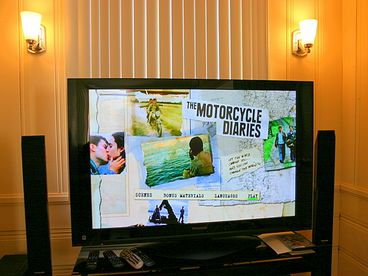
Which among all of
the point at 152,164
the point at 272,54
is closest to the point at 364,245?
the point at 272,54

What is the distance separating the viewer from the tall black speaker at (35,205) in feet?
4.89

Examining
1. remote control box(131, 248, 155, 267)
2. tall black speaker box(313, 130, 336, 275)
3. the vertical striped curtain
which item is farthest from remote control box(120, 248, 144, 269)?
the vertical striped curtain

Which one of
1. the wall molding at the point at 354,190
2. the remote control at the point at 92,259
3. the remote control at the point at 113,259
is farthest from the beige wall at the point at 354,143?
the remote control at the point at 92,259

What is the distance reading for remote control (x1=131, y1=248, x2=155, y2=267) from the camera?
1.54 metres

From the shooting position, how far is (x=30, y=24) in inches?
72.7

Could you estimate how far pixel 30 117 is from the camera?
78.5 inches

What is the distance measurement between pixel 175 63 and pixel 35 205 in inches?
48.1

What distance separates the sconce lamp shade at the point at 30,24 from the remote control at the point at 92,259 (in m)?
1.29

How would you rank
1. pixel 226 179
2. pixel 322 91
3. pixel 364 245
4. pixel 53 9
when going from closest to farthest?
pixel 226 179, pixel 53 9, pixel 364 245, pixel 322 91

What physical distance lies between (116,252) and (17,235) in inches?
30.6

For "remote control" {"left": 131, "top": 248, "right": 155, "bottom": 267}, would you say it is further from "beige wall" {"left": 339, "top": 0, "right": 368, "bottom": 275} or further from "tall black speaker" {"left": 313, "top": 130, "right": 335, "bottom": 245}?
"beige wall" {"left": 339, "top": 0, "right": 368, "bottom": 275}

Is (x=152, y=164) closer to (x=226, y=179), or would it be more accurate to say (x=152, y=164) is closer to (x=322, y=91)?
(x=226, y=179)

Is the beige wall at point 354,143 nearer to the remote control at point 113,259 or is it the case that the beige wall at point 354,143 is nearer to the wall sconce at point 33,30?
the remote control at point 113,259

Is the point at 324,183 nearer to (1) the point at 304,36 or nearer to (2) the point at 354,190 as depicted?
(2) the point at 354,190
